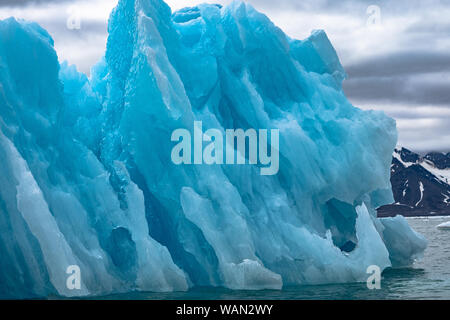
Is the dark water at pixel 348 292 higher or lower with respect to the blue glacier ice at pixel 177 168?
lower

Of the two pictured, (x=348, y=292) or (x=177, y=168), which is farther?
(x=177, y=168)

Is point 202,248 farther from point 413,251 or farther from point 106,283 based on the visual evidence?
point 413,251

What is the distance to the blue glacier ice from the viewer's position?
15.9m

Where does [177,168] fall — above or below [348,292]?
above

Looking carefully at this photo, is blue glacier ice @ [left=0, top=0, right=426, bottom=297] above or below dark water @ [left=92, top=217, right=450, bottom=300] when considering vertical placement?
above

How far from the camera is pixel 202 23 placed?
20984 millimetres

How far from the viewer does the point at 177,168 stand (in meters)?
17.9

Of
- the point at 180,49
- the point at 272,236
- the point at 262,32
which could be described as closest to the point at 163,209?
the point at 272,236

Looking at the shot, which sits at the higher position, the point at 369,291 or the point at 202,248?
the point at 202,248

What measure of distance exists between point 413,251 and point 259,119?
689cm

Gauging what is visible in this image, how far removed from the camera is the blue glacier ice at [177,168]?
1594 centimetres

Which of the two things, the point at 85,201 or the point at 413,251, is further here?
the point at 413,251
